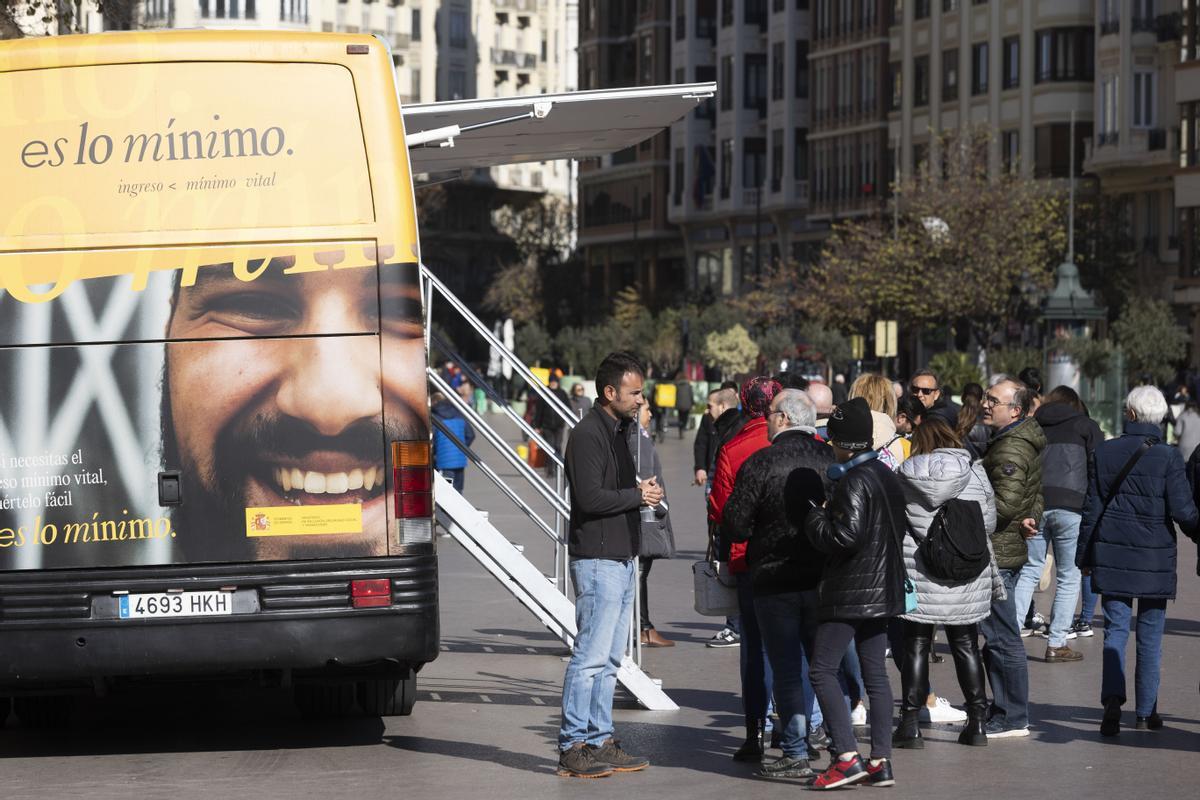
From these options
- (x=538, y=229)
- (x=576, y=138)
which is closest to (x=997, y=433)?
(x=576, y=138)

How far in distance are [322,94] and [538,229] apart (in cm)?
11000

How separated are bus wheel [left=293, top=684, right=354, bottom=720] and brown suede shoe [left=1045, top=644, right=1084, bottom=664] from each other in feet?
15.6

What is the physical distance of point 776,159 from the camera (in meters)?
92.8

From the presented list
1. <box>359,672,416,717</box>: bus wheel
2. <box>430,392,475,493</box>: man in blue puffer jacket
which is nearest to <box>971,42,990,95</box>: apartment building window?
<box>430,392,475,493</box>: man in blue puffer jacket

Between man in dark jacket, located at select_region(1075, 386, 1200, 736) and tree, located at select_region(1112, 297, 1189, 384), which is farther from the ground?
tree, located at select_region(1112, 297, 1189, 384)

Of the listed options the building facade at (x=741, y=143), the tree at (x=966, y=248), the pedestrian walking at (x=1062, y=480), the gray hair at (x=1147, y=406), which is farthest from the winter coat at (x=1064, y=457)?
the building facade at (x=741, y=143)

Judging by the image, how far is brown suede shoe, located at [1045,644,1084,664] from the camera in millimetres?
14531

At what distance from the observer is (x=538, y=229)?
120188 millimetres

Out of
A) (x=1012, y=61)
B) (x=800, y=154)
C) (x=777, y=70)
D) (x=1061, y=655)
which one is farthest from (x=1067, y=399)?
(x=777, y=70)

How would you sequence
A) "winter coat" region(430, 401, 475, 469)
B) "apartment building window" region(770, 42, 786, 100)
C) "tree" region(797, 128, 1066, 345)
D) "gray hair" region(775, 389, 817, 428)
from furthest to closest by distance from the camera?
"apartment building window" region(770, 42, 786, 100) < "tree" region(797, 128, 1066, 345) < "winter coat" region(430, 401, 475, 469) < "gray hair" region(775, 389, 817, 428)

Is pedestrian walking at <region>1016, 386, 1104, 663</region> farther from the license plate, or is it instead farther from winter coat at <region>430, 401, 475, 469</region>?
winter coat at <region>430, 401, 475, 469</region>

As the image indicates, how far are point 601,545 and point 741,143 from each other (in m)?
86.0

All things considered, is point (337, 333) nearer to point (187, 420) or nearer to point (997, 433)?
point (187, 420)

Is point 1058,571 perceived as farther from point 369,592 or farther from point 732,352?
point 732,352
